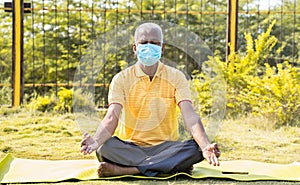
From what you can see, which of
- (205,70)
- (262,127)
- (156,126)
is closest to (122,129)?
(156,126)

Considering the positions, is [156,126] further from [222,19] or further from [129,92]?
[222,19]

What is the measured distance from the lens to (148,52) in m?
3.83

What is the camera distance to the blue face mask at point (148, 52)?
12.6 ft

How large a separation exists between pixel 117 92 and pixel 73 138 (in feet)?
6.19

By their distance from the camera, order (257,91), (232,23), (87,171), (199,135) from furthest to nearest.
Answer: (232,23)
(257,91)
(87,171)
(199,135)

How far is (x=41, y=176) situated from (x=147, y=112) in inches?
32.3

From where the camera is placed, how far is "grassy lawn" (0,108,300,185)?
16.4 feet

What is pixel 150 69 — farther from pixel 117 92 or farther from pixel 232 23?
pixel 232 23

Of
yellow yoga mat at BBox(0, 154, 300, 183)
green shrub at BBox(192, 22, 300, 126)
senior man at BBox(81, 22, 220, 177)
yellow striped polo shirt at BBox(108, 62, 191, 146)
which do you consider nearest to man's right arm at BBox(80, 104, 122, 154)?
senior man at BBox(81, 22, 220, 177)

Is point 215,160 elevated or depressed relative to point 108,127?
depressed

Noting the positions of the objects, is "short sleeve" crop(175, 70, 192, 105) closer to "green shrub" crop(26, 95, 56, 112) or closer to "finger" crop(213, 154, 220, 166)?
"finger" crop(213, 154, 220, 166)

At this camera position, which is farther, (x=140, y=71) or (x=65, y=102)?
(x=65, y=102)

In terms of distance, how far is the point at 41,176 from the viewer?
3812 mm

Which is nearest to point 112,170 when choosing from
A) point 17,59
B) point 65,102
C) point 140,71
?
point 140,71
